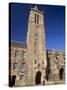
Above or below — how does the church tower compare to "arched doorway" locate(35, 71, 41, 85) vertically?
above

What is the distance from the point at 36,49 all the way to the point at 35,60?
0.12m

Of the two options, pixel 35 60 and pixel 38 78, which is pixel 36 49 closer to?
pixel 35 60

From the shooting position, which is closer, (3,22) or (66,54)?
(3,22)

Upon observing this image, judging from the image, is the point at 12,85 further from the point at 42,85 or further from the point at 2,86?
the point at 42,85

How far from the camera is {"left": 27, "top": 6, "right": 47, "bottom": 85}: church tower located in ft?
9.37

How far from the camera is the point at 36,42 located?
2.89 metres

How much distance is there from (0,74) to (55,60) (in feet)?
1.99

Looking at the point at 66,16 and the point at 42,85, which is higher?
the point at 66,16

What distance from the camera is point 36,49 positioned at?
2891mm

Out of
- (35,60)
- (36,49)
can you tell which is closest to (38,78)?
(35,60)

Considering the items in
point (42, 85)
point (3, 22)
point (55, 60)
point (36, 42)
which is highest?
point (3, 22)

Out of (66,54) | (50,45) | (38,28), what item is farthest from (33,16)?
(66,54)

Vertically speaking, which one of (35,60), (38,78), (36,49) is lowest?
(38,78)

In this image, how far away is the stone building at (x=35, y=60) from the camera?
2.80 meters
